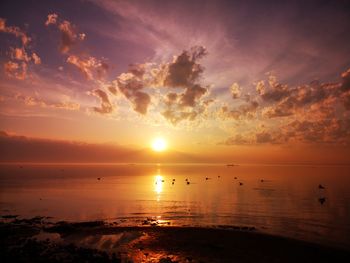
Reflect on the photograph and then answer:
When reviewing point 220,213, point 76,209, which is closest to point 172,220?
point 220,213

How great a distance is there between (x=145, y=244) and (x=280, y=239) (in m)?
16.2

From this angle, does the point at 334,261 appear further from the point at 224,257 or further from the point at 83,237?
the point at 83,237

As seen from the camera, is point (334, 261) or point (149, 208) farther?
point (149, 208)

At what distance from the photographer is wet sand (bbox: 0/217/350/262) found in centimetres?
2617

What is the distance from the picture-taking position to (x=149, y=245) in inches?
1203

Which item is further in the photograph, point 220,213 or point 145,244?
point 220,213

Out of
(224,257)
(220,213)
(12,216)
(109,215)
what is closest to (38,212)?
(12,216)

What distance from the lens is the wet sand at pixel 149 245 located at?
26172mm

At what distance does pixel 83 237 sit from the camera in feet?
109

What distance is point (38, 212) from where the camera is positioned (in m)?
49.8

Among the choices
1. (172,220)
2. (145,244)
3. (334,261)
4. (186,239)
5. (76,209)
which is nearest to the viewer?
(334,261)

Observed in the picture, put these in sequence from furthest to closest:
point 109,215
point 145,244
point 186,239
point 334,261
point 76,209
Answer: point 76,209
point 109,215
point 186,239
point 145,244
point 334,261

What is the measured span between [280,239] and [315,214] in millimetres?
20902

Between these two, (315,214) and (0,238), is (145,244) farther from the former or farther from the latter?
(315,214)
